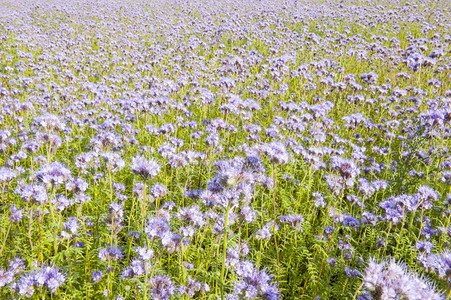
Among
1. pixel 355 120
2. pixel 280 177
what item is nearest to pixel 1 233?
pixel 280 177

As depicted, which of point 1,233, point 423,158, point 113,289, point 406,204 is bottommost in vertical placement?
point 113,289

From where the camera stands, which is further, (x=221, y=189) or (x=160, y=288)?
(x=221, y=189)

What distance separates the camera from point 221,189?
2.76m

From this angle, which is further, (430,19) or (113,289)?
(430,19)

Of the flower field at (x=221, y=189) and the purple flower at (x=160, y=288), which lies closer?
the purple flower at (x=160, y=288)

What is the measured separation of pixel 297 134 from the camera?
5.76 metres

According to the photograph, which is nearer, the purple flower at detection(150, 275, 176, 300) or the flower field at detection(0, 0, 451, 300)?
the purple flower at detection(150, 275, 176, 300)

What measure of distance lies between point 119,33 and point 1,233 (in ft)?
45.5

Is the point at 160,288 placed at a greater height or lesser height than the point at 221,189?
lesser

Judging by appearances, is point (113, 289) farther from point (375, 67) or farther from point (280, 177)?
point (375, 67)

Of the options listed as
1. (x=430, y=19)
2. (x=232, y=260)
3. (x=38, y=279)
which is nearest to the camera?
(x=38, y=279)

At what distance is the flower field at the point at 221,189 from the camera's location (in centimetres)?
248

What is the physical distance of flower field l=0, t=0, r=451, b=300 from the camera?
2.48 metres

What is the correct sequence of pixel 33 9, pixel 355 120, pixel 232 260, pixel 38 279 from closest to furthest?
pixel 38 279, pixel 232 260, pixel 355 120, pixel 33 9
